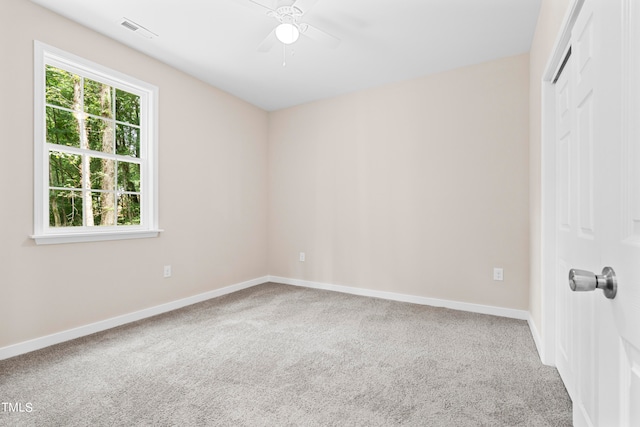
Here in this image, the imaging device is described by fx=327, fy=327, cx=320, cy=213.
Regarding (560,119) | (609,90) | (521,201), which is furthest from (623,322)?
(521,201)

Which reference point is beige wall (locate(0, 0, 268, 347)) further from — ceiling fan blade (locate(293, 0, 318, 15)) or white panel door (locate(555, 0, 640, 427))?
white panel door (locate(555, 0, 640, 427))

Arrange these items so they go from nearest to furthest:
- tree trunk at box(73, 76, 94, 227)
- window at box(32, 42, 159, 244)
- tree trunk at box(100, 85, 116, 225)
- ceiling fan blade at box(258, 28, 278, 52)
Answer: ceiling fan blade at box(258, 28, 278, 52), window at box(32, 42, 159, 244), tree trunk at box(73, 76, 94, 227), tree trunk at box(100, 85, 116, 225)

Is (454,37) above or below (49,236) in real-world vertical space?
above

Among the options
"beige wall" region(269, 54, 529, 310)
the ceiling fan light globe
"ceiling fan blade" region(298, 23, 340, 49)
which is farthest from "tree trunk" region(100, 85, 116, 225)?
"beige wall" region(269, 54, 529, 310)

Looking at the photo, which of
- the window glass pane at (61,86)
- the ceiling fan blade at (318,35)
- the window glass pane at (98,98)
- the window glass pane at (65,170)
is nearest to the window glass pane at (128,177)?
the window glass pane at (65,170)

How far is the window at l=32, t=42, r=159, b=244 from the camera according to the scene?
8.25ft

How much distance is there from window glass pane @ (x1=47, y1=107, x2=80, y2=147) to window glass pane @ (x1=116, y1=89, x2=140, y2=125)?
42cm

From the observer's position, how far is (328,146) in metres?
4.35

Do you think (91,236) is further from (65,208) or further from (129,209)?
(129,209)

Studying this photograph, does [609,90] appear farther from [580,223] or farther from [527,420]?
[527,420]

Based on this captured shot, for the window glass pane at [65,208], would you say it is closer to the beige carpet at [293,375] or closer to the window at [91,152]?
the window at [91,152]

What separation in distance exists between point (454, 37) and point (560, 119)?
1342mm

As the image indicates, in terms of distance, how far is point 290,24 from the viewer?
2311 millimetres

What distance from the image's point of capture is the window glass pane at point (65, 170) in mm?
2625
